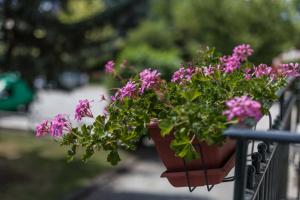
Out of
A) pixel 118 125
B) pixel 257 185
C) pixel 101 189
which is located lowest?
pixel 257 185

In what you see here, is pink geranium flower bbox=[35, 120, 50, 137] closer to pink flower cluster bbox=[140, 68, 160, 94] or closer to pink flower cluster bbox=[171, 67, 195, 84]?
pink flower cluster bbox=[140, 68, 160, 94]

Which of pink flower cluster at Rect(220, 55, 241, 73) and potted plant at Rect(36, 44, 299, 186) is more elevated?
pink flower cluster at Rect(220, 55, 241, 73)

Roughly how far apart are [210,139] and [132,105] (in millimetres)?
534

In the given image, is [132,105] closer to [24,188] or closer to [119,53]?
[24,188]

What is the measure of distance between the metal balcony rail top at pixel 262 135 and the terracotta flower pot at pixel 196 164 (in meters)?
0.50

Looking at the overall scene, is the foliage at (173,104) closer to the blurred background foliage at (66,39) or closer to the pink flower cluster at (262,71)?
the pink flower cluster at (262,71)

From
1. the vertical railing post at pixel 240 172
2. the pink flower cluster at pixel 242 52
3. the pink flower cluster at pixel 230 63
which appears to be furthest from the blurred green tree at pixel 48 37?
the vertical railing post at pixel 240 172

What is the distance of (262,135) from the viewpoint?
1.65 metres

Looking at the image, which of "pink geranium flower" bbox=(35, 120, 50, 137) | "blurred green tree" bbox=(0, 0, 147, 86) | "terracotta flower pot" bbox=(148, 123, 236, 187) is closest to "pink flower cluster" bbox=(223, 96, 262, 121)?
"terracotta flower pot" bbox=(148, 123, 236, 187)

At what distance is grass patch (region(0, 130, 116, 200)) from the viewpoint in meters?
9.70

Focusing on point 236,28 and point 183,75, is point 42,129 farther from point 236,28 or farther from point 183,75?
point 236,28

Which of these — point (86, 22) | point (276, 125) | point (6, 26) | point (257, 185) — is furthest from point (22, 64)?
point (257, 185)

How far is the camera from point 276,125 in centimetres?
317

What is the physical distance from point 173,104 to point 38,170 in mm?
9633
